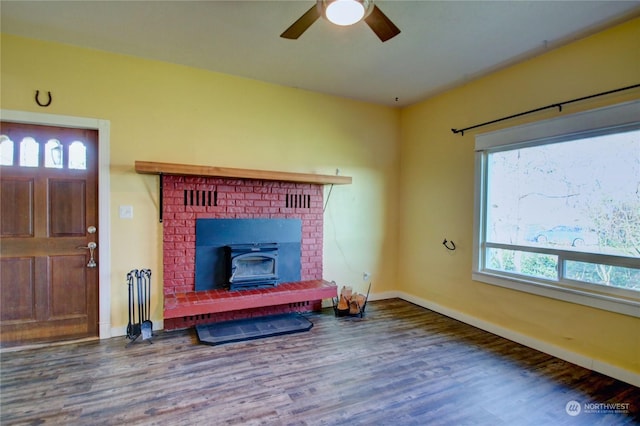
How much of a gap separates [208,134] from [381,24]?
7.81 feet

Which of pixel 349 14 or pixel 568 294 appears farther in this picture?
pixel 568 294

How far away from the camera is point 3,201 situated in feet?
9.81

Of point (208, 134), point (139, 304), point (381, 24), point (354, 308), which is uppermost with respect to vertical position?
Result: point (381, 24)

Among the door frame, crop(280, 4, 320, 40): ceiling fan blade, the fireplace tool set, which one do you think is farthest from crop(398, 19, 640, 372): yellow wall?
the door frame

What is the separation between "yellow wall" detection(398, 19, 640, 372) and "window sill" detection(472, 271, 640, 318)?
63 mm

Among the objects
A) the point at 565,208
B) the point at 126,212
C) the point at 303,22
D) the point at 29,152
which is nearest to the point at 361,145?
the point at 565,208

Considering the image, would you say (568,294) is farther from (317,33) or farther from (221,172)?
(221,172)

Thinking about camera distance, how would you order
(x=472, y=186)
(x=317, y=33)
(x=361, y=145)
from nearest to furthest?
(x=317, y=33)
(x=472, y=186)
(x=361, y=145)

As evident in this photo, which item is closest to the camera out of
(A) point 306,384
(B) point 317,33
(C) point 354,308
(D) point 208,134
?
(A) point 306,384

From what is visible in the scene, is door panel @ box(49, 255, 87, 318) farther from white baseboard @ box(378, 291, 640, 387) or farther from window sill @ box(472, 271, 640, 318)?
window sill @ box(472, 271, 640, 318)

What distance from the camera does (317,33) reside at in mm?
2859

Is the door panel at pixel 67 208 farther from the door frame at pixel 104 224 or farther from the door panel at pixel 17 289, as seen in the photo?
the door panel at pixel 17 289

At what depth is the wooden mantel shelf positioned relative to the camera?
3.12 meters

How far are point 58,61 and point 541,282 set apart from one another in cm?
A: 518
